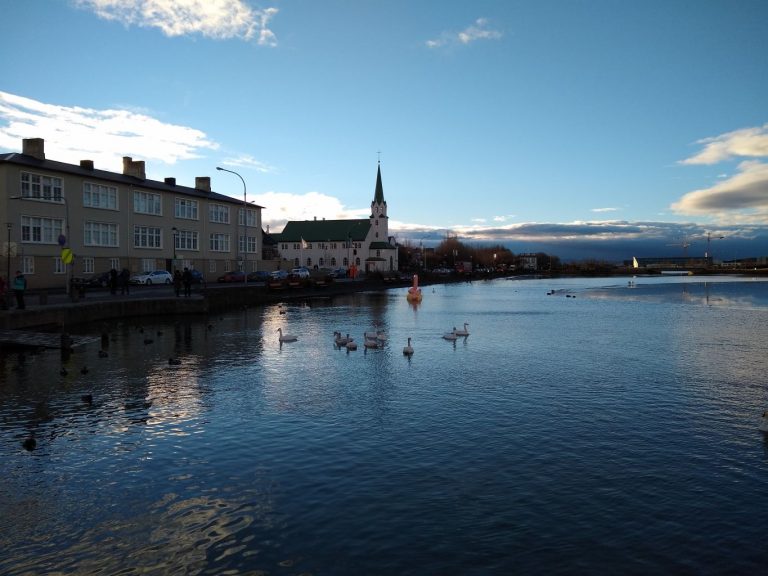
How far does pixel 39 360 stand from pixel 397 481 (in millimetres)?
19012

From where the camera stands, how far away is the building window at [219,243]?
79.6 meters

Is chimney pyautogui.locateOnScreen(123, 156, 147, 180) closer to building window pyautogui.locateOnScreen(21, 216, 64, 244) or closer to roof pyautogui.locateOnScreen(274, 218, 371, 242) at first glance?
building window pyautogui.locateOnScreen(21, 216, 64, 244)

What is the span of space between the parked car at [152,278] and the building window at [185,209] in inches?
463

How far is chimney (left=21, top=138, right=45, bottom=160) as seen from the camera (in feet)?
183

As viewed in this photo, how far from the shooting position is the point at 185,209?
74312 mm

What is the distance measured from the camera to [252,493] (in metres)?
10.6

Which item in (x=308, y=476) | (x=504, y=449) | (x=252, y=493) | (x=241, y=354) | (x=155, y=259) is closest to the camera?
(x=252, y=493)

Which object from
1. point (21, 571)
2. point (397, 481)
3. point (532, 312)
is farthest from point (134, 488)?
point (532, 312)

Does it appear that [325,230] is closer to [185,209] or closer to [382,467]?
[185,209]

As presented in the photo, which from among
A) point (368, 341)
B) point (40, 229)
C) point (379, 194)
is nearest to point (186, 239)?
point (40, 229)

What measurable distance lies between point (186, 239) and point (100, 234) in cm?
1395

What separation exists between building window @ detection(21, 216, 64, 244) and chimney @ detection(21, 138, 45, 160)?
6.09 metres

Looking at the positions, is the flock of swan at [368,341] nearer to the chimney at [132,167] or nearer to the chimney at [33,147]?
the chimney at [33,147]

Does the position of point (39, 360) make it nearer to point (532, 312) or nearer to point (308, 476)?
point (308, 476)
